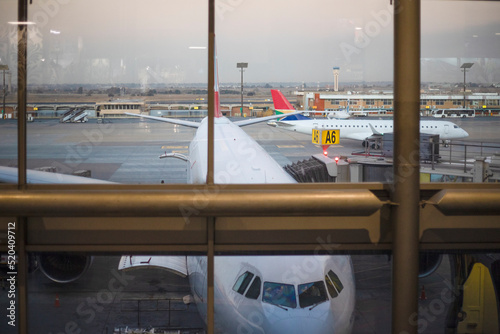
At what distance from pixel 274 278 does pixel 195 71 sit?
2947 mm

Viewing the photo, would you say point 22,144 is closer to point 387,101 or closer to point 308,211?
point 308,211

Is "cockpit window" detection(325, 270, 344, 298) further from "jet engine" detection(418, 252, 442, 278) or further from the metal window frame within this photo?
the metal window frame

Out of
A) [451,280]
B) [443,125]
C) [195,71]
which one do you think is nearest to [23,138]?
[195,71]

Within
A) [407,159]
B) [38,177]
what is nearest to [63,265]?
[38,177]

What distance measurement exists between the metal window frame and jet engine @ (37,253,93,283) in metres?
0.24

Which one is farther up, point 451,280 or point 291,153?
point 291,153

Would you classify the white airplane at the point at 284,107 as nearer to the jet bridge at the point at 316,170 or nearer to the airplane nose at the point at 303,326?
the jet bridge at the point at 316,170

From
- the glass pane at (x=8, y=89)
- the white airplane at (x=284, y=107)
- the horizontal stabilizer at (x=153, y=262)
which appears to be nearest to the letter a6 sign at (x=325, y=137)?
the white airplane at (x=284, y=107)

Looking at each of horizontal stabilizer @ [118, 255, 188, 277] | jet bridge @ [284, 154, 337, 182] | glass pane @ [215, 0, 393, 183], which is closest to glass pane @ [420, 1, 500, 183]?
glass pane @ [215, 0, 393, 183]

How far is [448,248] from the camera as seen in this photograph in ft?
14.2

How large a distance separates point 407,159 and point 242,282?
3.06 meters

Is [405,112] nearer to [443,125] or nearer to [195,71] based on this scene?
[443,125]

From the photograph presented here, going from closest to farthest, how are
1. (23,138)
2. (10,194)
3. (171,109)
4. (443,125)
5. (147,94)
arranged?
(10,194)
(23,138)
(443,125)
(147,94)
(171,109)

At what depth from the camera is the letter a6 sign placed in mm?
8195
